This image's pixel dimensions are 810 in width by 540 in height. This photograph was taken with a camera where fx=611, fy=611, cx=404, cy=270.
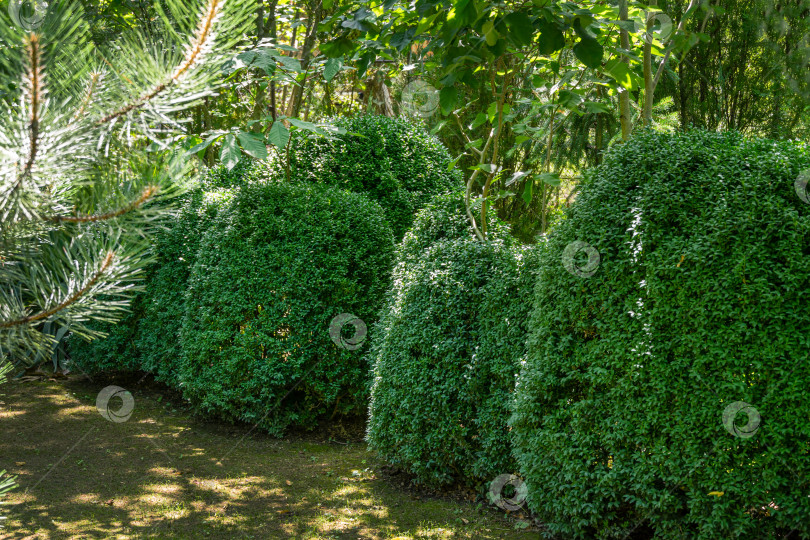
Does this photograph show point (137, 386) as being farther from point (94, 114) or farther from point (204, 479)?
point (94, 114)

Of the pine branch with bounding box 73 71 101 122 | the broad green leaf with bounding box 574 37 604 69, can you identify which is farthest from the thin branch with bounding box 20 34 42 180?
the broad green leaf with bounding box 574 37 604 69

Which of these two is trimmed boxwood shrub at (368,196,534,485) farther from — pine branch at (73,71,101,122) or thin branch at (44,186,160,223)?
pine branch at (73,71,101,122)

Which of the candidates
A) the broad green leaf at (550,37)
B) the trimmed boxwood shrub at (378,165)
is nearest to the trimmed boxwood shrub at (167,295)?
the trimmed boxwood shrub at (378,165)

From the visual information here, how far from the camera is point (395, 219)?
6.79 metres

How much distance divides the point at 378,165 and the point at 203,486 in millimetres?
3789

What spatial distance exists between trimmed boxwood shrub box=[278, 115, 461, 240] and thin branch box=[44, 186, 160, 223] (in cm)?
519

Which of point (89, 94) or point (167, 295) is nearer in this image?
point (89, 94)

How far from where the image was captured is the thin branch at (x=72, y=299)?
4.91ft

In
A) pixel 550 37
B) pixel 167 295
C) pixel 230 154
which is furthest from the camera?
pixel 167 295

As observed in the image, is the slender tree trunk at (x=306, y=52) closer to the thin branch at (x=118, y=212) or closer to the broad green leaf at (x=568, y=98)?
the broad green leaf at (x=568, y=98)

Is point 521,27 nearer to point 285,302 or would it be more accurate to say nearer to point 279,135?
point 279,135

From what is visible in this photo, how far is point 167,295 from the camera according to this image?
7.02 m

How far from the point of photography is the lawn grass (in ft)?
13.3

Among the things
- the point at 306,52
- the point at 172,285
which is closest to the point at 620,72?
the point at 172,285
